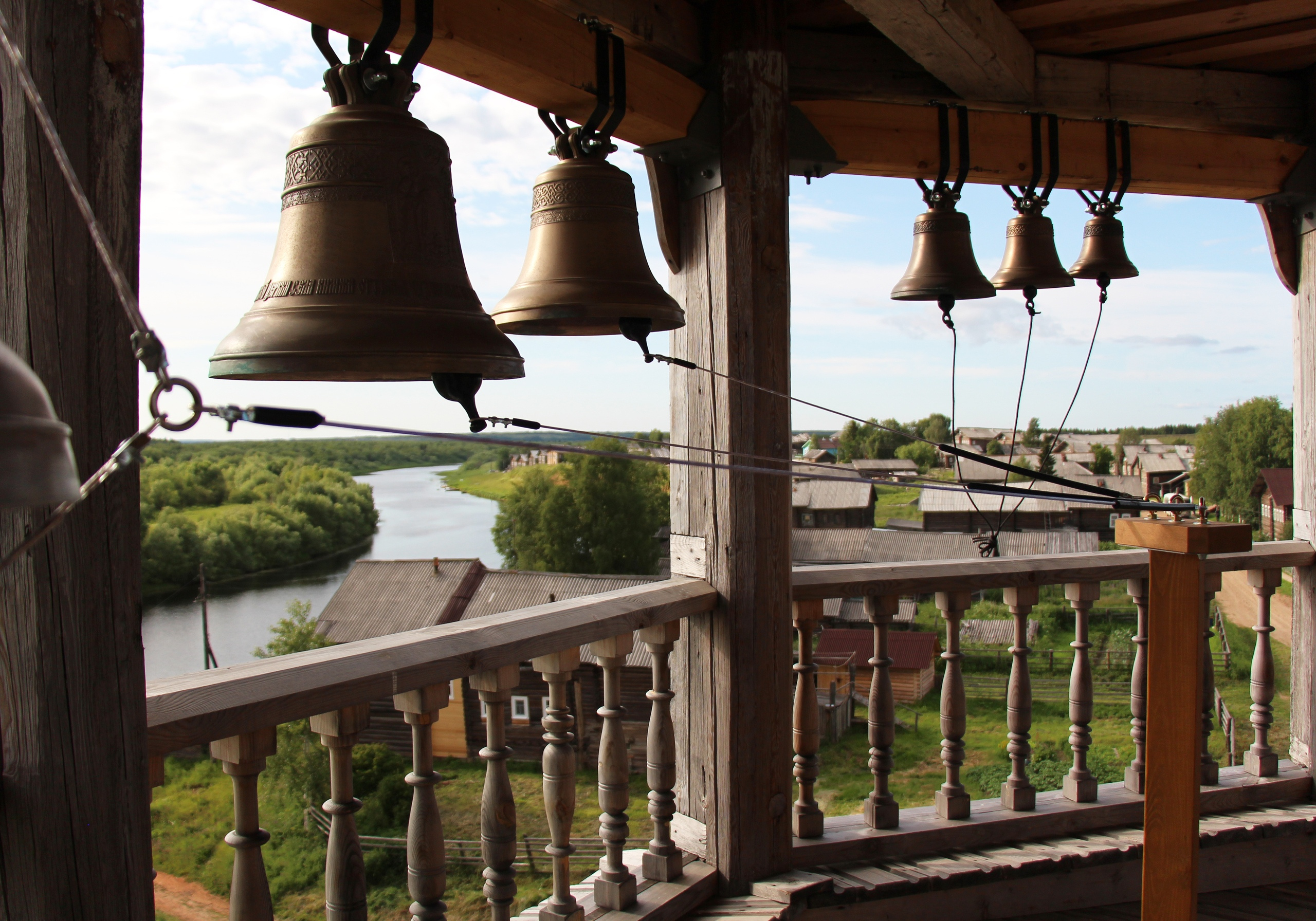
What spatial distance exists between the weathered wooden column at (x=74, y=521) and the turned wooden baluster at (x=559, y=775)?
97cm

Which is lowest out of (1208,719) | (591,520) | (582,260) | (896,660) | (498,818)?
(896,660)

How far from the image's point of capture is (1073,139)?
9.27 feet

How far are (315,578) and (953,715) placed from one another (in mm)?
13270

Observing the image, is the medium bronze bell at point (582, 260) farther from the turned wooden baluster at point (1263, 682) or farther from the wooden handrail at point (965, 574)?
the turned wooden baluster at point (1263, 682)

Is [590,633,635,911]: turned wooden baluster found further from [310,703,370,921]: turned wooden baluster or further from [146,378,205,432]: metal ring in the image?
[146,378,205,432]: metal ring

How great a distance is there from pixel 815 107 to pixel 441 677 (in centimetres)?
175

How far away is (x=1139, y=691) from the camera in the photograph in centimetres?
289

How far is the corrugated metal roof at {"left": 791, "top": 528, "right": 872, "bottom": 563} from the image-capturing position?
16.4 metres

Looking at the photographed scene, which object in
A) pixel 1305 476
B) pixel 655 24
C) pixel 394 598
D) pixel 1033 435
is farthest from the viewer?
pixel 394 598

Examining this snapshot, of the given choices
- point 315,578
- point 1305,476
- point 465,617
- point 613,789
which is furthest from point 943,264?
point 315,578

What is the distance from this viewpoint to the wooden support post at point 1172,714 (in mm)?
1727

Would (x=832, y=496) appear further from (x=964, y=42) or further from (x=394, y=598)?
(x=964, y=42)

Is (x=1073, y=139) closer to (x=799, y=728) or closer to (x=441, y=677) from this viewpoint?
(x=799, y=728)

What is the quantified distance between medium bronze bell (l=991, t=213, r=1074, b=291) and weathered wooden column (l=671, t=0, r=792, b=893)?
3.11 ft
